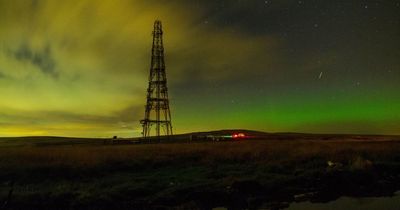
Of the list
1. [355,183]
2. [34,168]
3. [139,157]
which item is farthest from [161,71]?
[355,183]

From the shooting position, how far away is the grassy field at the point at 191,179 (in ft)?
73.2

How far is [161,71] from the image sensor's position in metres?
70.1

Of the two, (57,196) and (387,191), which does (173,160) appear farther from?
(387,191)

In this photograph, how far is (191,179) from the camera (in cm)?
2680

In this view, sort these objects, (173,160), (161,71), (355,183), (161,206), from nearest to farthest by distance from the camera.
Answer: (161,206) < (355,183) < (173,160) < (161,71)

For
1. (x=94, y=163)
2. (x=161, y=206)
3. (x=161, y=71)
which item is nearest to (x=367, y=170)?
(x=161, y=206)

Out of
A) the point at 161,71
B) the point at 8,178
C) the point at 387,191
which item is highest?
the point at 161,71

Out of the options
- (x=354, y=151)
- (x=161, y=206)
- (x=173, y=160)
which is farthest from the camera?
(x=354, y=151)

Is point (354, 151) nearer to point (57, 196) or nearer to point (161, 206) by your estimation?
point (161, 206)

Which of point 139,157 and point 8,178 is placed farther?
point 139,157

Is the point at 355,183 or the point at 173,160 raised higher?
the point at 173,160

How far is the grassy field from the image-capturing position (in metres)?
22.3

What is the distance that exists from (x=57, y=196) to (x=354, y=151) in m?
28.0

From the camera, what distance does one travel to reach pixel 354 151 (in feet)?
131
